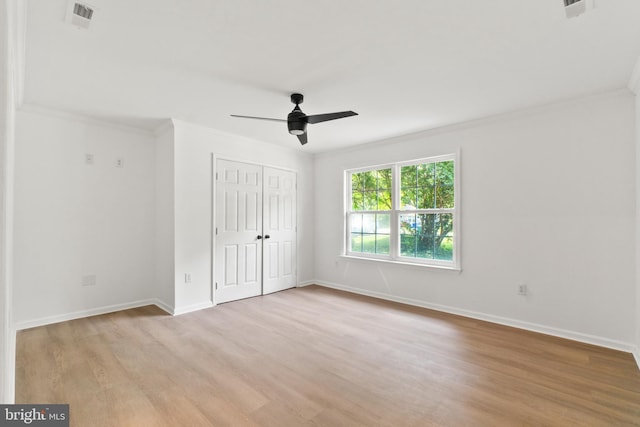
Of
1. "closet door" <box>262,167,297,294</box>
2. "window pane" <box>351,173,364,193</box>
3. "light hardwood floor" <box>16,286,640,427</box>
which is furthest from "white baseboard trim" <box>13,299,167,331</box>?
"window pane" <box>351,173,364,193</box>

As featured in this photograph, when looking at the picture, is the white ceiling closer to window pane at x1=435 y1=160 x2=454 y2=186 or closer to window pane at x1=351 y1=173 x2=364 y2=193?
window pane at x1=435 y1=160 x2=454 y2=186

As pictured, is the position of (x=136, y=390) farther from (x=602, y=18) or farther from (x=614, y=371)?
(x=602, y=18)

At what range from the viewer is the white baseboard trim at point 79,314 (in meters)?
3.41

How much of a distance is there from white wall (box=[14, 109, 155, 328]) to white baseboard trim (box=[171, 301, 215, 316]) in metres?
0.77

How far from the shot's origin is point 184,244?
403 cm

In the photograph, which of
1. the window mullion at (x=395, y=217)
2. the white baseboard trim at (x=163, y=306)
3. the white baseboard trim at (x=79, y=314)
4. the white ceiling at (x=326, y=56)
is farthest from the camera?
the window mullion at (x=395, y=217)

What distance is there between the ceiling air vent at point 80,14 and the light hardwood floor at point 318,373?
8.28 feet

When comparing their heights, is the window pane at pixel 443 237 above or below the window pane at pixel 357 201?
below

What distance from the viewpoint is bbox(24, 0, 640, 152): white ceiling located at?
6.24 ft

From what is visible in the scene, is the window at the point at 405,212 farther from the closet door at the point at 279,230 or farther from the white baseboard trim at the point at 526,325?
the closet door at the point at 279,230

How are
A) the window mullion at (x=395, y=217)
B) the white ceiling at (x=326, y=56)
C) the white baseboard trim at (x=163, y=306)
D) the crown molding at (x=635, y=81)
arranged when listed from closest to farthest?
the white ceiling at (x=326, y=56) < the crown molding at (x=635, y=81) < the white baseboard trim at (x=163, y=306) < the window mullion at (x=395, y=217)

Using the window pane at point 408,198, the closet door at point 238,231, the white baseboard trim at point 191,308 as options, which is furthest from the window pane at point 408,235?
the white baseboard trim at point 191,308

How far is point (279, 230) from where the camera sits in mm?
5234

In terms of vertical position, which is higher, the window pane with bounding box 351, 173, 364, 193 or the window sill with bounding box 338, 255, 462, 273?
the window pane with bounding box 351, 173, 364, 193
